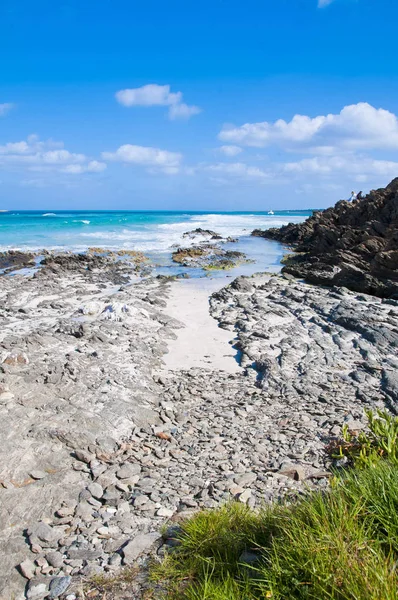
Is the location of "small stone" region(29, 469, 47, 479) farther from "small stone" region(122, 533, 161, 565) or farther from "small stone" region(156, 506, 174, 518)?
"small stone" region(122, 533, 161, 565)

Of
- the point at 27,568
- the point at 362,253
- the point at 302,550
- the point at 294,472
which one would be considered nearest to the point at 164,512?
the point at 27,568

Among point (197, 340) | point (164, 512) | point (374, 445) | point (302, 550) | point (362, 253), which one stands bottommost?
point (164, 512)

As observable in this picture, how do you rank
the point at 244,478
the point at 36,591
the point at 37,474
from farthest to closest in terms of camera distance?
the point at 244,478, the point at 37,474, the point at 36,591

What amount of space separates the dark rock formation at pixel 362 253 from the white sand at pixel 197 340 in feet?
20.6

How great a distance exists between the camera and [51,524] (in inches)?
169

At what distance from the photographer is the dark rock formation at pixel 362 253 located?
16.6 meters

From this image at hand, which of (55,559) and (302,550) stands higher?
(302,550)

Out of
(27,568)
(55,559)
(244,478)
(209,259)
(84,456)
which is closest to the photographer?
(27,568)

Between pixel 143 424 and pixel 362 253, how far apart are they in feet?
56.5

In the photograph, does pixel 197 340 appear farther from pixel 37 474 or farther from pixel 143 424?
pixel 37 474

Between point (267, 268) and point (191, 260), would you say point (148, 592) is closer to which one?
point (267, 268)

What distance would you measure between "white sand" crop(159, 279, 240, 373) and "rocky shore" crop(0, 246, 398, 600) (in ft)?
0.81

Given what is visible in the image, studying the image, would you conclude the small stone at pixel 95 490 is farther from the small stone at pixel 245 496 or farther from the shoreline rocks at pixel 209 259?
the shoreline rocks at pixel 209 259

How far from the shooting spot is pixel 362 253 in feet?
67.2
